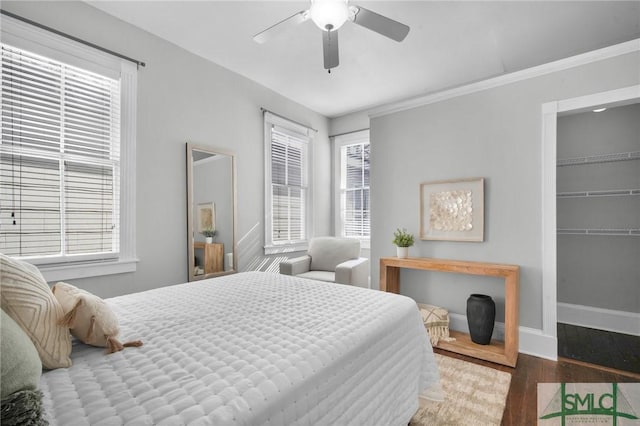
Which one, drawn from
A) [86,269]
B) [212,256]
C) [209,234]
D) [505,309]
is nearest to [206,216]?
[209,234]

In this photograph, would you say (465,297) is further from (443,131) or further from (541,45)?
(541,45)

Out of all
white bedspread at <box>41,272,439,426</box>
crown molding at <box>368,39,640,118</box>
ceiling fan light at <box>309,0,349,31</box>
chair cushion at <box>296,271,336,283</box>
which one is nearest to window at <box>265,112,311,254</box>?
chair cushion at <box>296,271,336,283</box>

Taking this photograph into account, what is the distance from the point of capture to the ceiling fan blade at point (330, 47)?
198 cm

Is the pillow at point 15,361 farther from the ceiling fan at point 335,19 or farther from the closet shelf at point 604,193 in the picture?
the closet shelf at point 604,193

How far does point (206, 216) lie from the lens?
3199mm

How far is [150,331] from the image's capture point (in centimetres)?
124

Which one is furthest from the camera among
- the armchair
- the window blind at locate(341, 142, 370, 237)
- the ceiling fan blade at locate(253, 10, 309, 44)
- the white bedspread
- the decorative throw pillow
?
the window blind at locate(341, 142, 370, 237)

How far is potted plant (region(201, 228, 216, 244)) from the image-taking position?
3.19 metres

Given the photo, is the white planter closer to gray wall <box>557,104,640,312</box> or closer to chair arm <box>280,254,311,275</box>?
chair arm <box>280,254,311,275</box>

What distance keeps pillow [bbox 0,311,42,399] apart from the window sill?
5.85 ft

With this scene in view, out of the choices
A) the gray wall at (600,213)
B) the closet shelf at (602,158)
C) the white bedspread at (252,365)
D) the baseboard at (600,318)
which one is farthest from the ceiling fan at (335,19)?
the baseboard at (600,318)

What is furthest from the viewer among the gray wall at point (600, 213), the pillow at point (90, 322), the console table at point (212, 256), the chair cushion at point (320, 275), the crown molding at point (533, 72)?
the chair cushion at point (320, 275)

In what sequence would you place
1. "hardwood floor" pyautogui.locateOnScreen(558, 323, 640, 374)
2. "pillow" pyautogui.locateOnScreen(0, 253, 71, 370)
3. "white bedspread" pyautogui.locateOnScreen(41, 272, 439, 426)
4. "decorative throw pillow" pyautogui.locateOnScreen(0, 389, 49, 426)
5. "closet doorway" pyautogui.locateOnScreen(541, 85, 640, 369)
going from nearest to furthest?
"decorative throw pillow" pyautogui.locateOnScreen(0, 389, 49, 426)
"white bedspread" pyautogui.locateOnScreen(41, 272, 439, 426)
"pillow" pyautogui.locateOnScreen(0, 253, 71, 370)
"hardwood floor" pyautogui.locateOnScreen(558, 323, 640, 374)
"closet doorway" pyautogui.locateOnScreen(541, 85, 640, 369)

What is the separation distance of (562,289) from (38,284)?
450 centimetres
